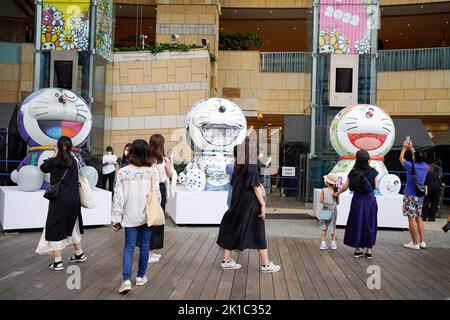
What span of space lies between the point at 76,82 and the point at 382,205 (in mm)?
9494

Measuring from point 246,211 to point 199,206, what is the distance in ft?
12.6

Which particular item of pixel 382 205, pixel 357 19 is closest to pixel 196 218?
pixel 382 205

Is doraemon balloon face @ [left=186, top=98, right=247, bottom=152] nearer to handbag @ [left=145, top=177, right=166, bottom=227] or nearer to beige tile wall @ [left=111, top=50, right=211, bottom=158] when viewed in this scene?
handbag @ [left=145, top=177, right=166, bottom=227]

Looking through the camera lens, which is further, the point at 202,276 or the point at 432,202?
the point at 432,202

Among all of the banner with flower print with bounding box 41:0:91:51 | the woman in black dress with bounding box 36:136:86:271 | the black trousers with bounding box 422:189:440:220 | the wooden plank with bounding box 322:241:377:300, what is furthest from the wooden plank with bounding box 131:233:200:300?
the banner with flower print with bounding box 41:0:91:51

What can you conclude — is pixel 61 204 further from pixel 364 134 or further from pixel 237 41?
pixel 237 41

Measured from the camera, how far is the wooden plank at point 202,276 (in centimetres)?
467

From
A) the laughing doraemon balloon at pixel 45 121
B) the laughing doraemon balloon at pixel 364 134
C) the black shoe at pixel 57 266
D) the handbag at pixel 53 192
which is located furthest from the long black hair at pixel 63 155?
the laughing doraemon balloon at pixel 364 134

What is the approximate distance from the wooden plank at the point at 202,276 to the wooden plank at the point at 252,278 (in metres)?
0.46

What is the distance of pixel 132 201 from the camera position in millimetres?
4598

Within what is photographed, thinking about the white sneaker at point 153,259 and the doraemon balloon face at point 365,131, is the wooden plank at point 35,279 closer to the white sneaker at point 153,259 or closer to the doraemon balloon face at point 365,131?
the white sneaker at point 153,259

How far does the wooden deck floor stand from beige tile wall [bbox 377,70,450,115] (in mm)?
12978

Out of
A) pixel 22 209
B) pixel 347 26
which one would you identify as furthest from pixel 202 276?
pixel 347 26
